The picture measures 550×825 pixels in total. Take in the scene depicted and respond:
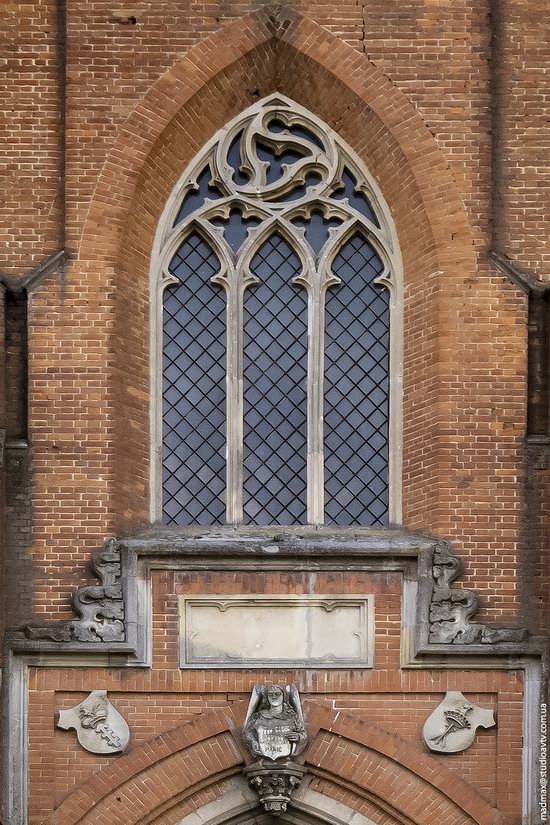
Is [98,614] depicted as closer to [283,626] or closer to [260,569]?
[260,569]

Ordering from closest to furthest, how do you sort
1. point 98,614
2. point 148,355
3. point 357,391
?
point 98,614
point 148,355
point 357,391

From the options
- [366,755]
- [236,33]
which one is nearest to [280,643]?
[366,755]

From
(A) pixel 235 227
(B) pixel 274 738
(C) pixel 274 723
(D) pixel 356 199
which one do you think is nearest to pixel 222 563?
(C) pixel 274 723

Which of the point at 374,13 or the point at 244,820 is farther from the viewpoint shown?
the point at 374,13

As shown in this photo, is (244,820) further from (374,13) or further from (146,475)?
(374,13)

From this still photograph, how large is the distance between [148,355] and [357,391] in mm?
1775

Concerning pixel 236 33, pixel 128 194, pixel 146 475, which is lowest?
pixel 146 475

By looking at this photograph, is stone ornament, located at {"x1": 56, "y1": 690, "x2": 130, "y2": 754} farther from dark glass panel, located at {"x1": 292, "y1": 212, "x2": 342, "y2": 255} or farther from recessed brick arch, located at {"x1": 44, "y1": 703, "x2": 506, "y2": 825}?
dark glass panel, located at {"x1": 292, "y1": 212, "x2": 342, "y2": 255}

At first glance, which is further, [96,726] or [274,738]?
[96,726]

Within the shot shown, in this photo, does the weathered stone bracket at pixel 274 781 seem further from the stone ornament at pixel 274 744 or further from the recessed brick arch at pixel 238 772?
the recessed brick arch at pixel 238 772

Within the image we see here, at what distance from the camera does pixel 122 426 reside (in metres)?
18.7

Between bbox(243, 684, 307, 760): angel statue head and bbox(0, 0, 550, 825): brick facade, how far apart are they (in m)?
0.21

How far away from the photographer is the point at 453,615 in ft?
59.8

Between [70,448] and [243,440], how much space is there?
61.0 inches
